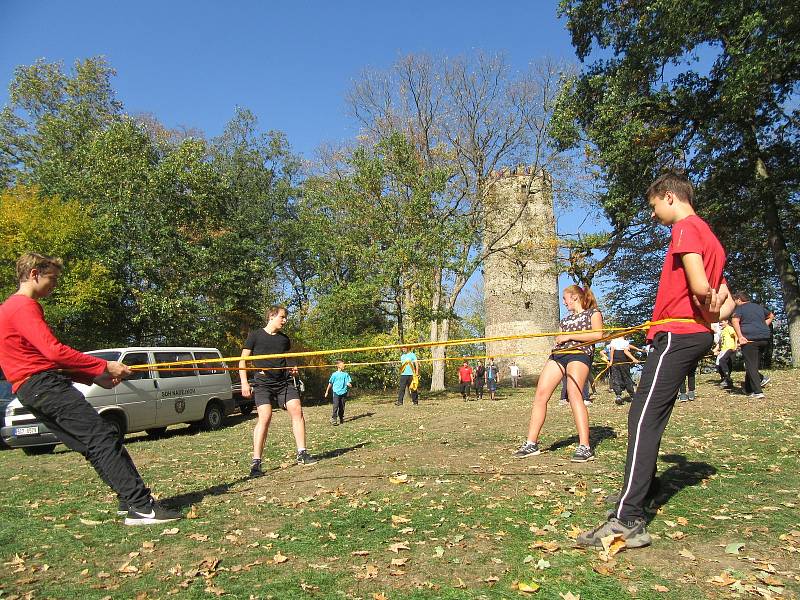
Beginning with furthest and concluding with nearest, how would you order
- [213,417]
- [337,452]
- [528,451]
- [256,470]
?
[213,417] < [337,452] < [256,470] < [528,451]

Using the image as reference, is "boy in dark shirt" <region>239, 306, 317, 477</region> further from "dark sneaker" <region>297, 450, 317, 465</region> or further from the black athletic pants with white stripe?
the black athletic pants with white stripe

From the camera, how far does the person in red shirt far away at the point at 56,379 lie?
4410 mm

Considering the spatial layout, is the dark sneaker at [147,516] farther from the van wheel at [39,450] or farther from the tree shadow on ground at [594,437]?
the van wheel at [39,450]

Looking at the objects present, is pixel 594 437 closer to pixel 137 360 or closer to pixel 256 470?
pixel 256 470

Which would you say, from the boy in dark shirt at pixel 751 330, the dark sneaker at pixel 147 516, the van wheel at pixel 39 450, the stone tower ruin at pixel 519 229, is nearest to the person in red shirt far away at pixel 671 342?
the dark sneaker at pixel 147 516

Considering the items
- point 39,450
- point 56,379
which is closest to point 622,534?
point 56,379

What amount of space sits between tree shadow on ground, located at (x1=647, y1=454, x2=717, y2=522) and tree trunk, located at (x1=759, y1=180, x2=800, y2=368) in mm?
16393

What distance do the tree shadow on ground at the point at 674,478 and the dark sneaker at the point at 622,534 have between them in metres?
0.54

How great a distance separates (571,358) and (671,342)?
94.7 inches

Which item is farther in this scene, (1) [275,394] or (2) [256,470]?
(1) [275,394]

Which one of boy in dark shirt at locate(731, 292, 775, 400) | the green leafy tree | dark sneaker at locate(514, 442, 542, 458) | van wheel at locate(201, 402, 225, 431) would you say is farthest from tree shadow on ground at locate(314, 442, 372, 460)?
the green leafy tree

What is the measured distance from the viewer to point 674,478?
17.1ft

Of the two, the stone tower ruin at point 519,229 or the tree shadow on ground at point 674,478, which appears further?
the stone tower ruin at point 519,229

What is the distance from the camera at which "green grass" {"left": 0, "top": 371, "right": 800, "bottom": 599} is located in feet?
10.8
